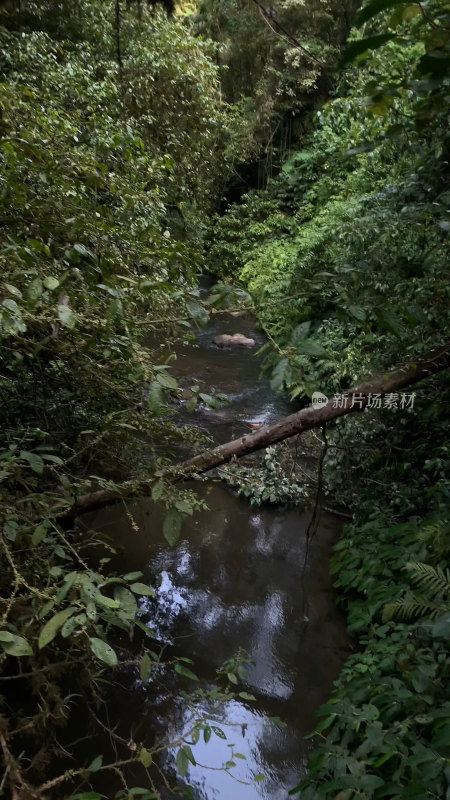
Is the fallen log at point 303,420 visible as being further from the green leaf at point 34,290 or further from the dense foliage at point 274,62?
the dense foliage at point 274,62

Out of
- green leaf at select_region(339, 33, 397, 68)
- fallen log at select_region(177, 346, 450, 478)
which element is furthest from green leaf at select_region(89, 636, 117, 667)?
fallen log at select_region(177, 346, 450, 478)

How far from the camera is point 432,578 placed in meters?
2.91

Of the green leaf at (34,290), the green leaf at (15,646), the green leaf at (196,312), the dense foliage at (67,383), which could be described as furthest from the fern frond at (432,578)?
the green leaf at (34,290)

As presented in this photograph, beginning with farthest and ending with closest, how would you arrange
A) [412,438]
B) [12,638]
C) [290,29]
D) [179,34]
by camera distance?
1. [290,29]
2. [179,34]
3. [412,438]
4. [12,638]

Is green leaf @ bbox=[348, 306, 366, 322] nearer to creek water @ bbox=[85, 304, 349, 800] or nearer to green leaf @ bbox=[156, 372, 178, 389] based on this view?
green leaf @ bbox=[156, 372, 178, 389]

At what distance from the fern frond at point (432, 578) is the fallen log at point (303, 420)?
3.22ft

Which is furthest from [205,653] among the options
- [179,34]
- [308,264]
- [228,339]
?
[179,34]

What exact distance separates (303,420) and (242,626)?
1.74 metres

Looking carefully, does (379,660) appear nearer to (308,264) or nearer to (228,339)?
(308,264)

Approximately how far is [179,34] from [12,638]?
7.92 m

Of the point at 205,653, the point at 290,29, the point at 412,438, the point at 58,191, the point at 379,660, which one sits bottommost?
the point at 205,653

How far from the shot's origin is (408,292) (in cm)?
388

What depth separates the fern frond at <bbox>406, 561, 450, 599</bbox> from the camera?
2.84m

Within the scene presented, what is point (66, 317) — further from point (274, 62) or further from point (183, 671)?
point (274, 62)
